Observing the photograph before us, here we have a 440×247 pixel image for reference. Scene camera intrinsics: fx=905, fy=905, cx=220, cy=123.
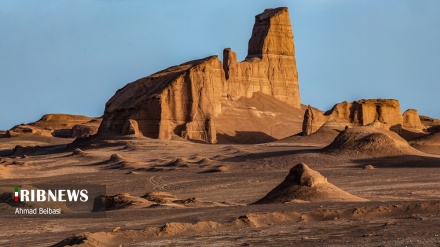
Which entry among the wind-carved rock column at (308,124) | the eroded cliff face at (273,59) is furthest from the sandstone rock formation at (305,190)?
the eroded cliff face at (273,59)

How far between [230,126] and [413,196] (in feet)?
150

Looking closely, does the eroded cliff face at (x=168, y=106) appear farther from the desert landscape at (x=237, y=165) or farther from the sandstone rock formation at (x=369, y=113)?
the sandstone rock formation at (x=369, y=113)

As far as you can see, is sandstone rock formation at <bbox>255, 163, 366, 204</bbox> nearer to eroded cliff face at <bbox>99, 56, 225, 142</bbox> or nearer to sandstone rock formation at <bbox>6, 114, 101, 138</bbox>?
eroded cliff face at <bbox>99, 56, 225, 142</bbox>

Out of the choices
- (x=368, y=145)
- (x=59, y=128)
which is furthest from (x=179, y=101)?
(x=59, y=128)

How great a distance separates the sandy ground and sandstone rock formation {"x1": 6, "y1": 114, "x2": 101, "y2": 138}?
22754 millimetres

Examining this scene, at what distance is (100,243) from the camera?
1466 centimetres

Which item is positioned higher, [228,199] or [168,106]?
[168,106]

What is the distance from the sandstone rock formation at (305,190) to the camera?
→ 22484 millimetres

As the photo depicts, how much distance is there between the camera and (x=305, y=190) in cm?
2292

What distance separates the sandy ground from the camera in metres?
15.1

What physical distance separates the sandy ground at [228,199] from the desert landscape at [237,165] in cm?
5

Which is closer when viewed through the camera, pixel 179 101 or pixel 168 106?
pixel 168 106

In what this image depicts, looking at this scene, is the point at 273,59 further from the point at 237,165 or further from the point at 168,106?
the point at 237,165

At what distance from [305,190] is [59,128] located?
8284 centimetres
